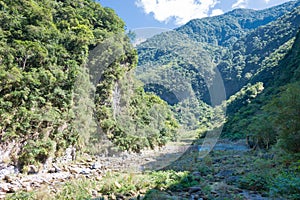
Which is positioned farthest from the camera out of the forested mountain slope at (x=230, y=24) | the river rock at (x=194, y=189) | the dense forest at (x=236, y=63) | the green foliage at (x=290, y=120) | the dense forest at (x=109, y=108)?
the forested mountain slope at (x=230, y=24)

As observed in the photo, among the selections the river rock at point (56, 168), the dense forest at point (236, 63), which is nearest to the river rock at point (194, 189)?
the dense forest at point (236, 63)

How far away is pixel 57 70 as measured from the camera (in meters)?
12.0

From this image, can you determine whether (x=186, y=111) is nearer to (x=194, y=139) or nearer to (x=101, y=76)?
(x=194, y=139)

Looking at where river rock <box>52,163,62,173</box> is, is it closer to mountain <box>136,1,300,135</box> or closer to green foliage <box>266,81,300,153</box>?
green foliage <box>266,81,300,153</box>

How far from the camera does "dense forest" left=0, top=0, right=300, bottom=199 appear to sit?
7156 mm

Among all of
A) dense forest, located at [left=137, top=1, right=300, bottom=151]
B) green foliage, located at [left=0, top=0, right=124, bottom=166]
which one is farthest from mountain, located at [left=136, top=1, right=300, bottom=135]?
green foliage, located at [left=0, top=0, right=124, bottom=166]

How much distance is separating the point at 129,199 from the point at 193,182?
2.30 m

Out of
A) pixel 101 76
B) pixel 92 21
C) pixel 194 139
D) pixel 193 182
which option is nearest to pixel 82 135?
pixel 101 76

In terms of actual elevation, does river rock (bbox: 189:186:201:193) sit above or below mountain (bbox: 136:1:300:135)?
below

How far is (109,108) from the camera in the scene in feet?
57.0

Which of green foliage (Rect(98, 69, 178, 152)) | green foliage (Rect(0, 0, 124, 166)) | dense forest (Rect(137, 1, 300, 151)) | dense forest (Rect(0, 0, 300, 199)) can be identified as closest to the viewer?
dense forest (Rect(0, 0, 300, 199))

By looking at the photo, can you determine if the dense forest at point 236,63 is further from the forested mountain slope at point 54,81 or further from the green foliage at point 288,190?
the forested mountain slope at point 54,81

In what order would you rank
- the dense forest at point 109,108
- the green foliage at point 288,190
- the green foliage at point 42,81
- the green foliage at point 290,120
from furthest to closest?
the green foliage at point 42,81 → the green foliage at point 290,120 → the dense forest at point 109,108 → the green foliage at point 288,190

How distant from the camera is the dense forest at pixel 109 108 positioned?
7156 mm
